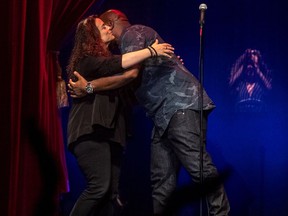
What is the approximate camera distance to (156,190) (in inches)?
90.4

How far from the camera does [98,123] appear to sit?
207cm

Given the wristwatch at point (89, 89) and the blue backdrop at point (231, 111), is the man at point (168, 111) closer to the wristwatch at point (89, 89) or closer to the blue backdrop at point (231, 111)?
the wristwatch at point (89, 89)

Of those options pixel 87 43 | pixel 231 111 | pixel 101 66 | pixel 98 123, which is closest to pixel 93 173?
pixel 98 123

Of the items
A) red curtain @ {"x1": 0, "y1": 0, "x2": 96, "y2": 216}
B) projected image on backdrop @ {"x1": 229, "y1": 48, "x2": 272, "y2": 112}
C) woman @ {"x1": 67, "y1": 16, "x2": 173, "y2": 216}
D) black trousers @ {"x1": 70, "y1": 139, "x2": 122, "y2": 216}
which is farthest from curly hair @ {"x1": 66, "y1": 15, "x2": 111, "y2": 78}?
projected image on backdrop @ {"x1": 229, "y1": 48, "x2": 272, "y2": 112}

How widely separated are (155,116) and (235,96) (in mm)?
719

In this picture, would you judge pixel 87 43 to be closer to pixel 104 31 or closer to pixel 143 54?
pixel 104 31

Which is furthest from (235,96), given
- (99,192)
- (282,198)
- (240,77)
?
(99,192)

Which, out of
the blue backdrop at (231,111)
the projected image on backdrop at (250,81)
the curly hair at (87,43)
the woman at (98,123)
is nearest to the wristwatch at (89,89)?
the woman at (98,123)

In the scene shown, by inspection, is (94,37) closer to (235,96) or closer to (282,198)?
(235,96)

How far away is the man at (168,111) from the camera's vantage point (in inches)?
81.4

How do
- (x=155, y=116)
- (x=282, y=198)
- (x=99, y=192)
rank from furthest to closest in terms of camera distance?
1. (x=282, y=198)
2. (x=155, y=116)
3. (x=99, y=192)

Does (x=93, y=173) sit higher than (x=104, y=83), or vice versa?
(x=104, y=83)

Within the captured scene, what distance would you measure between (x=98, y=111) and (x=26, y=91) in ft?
1.60

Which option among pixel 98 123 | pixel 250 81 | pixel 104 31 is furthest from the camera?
pixel 250 81
